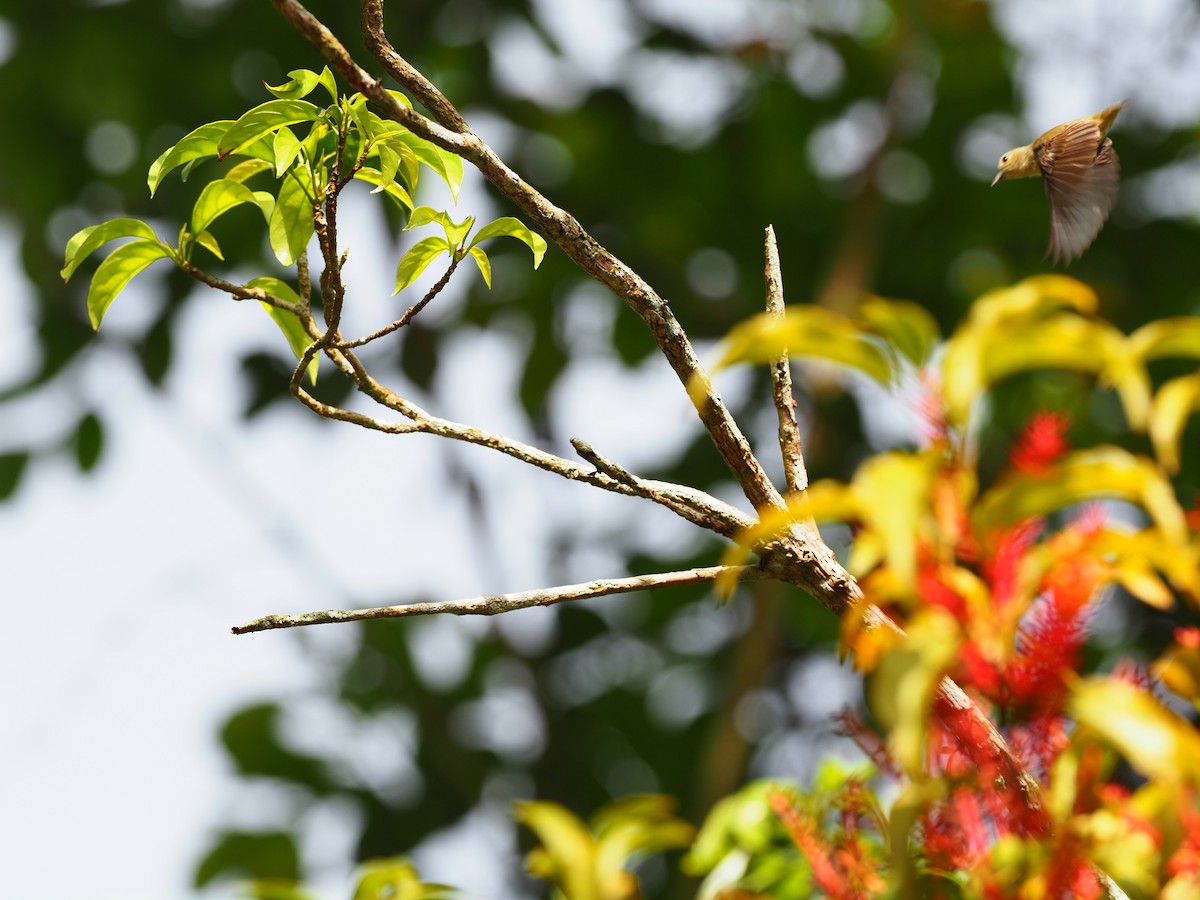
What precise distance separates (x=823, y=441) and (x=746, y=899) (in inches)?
82.9

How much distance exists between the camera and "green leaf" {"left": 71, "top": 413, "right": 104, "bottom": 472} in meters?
2.77

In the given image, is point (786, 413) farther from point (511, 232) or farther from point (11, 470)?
point (11, 470)

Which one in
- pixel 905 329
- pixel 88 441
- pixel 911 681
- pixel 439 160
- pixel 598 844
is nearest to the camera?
pixel 911 681

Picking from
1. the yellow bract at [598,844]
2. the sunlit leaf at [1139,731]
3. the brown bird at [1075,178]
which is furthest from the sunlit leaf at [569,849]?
the brown bird at [1075,178]

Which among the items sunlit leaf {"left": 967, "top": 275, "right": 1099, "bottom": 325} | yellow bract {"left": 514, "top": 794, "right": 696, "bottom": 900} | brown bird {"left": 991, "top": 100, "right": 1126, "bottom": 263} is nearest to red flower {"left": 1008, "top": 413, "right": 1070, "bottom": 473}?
sunlit leaf {"left": 967, "top": 275, "right": 1099, "bottom": 325}

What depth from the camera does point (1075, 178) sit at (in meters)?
1.09

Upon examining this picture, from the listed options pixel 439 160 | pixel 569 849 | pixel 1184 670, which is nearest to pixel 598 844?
pixel 569 849

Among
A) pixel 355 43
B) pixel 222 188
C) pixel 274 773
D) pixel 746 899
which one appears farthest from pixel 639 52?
pixel 746 899

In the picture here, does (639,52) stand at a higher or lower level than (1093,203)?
higher

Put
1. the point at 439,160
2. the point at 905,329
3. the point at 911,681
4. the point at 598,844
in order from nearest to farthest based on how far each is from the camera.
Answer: the point at 911,681, the point at 905,329, the point at 598,844, the point at 439,160

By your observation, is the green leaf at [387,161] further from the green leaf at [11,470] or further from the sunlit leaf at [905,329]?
the green leaf at [11,470]

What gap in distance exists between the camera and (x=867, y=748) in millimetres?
639

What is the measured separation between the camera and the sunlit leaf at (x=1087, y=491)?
0.38m

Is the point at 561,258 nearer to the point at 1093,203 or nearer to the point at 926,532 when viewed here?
the point at 1093,203
